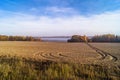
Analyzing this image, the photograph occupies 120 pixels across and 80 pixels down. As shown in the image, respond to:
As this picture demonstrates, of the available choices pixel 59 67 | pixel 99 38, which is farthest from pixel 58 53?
pixel 99 38

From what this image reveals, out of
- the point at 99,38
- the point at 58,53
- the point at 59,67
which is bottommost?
the point at 58,53

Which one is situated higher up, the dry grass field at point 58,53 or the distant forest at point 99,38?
the distant forest at point 99,38

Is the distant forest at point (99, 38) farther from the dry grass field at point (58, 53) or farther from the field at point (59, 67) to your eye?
the field at point (59, 67)

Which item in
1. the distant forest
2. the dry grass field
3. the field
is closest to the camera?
the field

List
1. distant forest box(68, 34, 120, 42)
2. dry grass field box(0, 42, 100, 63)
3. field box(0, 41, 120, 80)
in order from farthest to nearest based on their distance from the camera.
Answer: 1. distant forest box(68, 34, 120, 42)
2. dry grass field box(0, 42, 100, 63)
3. field box(0, 41, 120, 80)

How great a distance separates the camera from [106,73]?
7453mm

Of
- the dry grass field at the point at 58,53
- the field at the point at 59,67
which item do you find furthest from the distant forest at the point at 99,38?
the field at the point at 59,67

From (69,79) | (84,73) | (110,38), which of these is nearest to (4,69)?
(69,79)

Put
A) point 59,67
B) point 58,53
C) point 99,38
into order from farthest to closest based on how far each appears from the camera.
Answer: point 99,38 < point 58,53 < point 59,67

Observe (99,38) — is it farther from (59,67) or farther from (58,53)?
(59,67)

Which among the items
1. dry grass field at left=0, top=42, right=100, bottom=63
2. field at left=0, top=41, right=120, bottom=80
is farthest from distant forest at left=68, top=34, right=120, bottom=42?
field at left=0, top=41, right=120, bottom=80

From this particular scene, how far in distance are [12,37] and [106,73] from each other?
5358 centimetres

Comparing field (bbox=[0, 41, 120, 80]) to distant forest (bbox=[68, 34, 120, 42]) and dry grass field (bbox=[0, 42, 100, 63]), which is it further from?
distant forest (bbox=[68, 34, 120, 42])

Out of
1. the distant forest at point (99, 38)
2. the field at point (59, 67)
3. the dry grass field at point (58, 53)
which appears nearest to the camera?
the field at point (59, 67)
